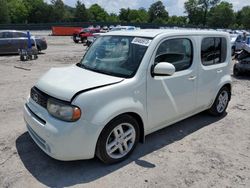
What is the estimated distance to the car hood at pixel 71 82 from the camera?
330cm

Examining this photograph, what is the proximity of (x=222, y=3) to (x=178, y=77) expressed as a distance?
370 feet

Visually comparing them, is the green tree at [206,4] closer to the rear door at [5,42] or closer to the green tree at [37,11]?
the green tree at [37,11]

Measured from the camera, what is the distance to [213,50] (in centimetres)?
502

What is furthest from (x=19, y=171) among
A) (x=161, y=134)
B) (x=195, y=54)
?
(x=195, y=54)

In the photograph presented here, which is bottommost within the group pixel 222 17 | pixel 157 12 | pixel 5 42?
pixel 5 42

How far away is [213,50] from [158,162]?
2470 millimetres

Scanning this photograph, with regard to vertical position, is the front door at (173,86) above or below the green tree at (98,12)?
below

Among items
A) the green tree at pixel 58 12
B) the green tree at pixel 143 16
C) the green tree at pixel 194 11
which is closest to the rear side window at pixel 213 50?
the green tree at pixel 58 12

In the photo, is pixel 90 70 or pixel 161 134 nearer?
pixel 90 70

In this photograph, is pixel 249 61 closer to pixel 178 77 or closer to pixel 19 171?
pixel 178 77

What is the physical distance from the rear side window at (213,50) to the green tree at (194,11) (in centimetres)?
10669

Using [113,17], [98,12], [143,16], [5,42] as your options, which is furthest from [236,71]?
[113,17]

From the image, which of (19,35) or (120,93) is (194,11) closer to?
(19,35)

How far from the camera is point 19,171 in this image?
347cm
